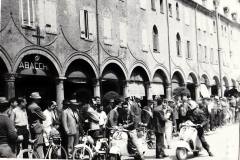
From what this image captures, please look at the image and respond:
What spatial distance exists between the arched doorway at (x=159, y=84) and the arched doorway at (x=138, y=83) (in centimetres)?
23

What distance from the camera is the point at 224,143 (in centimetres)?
645

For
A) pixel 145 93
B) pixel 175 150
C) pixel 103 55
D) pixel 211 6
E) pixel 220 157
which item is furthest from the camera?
pixel 103 55

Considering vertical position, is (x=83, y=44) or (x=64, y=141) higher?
(x=83, y=44)

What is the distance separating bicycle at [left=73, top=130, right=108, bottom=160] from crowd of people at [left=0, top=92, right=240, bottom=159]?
24 centimetres

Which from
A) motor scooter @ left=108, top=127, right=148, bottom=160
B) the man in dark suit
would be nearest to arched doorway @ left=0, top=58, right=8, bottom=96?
motor scooter @ left=108, top=127, right=148, bottom=160

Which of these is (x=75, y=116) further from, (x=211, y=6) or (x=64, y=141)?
(x=211, y=6)

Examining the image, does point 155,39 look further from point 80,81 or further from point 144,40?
point 80,81

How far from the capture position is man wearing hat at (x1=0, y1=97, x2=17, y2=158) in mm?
6418

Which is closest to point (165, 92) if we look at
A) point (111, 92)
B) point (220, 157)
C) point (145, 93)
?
point (145, 93)

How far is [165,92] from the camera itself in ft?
29.7

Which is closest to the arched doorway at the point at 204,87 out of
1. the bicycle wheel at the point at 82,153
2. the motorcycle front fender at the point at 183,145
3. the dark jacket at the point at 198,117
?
the dark jacket at the point at 198,117

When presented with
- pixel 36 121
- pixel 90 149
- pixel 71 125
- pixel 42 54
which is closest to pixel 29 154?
pixel 36 121

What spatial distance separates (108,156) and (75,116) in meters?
1.12

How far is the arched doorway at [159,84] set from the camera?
8734mm
